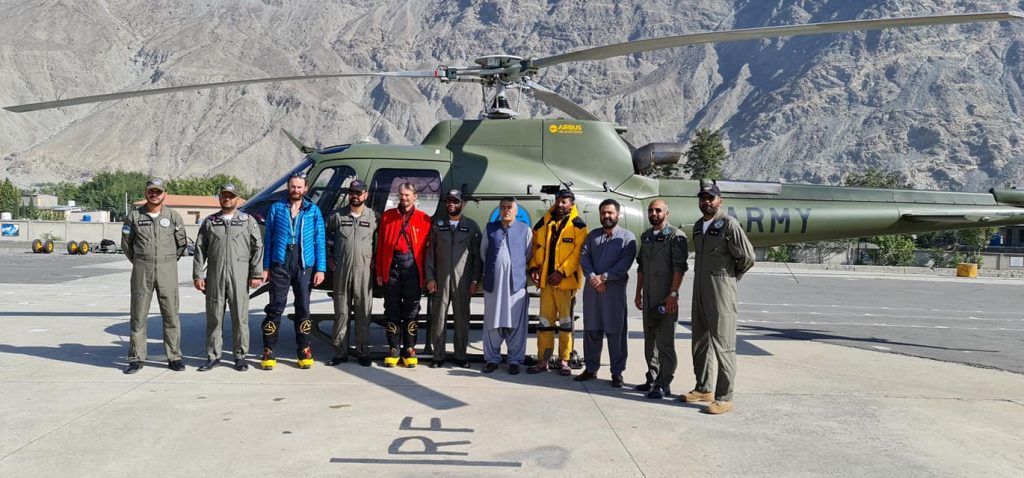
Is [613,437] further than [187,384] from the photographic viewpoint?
No

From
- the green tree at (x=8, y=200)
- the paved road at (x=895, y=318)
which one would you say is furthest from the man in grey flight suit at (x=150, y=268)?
the green tree at (x=8, y=200)

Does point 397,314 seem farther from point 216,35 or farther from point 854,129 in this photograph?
point 216,35

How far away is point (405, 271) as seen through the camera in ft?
24.6

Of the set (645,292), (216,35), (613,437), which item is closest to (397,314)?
(645,292)

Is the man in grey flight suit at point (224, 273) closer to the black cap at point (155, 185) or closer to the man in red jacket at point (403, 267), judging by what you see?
the black cap at point (155, 185)

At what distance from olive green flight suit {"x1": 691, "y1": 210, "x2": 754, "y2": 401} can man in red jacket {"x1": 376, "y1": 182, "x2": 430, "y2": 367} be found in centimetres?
285

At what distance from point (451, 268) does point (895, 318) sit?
1083cm

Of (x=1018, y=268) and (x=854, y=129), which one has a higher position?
(x=854, y=129)

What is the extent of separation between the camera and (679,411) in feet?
20.0

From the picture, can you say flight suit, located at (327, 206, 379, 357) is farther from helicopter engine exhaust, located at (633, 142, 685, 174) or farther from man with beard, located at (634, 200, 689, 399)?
helicopter engine exhaust, located at (633, 142, 685, 174)

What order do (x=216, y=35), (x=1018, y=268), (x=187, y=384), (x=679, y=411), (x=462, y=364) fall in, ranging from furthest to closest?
(x=216, y=35), (x=1018, y=268), (x=462, y=364), (x=187, y=384), (x=679, y=411)

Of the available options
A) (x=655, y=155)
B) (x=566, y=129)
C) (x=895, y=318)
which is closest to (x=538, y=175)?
(x=566, y=129)

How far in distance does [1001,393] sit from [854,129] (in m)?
140

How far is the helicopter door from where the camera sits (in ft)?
27.6
